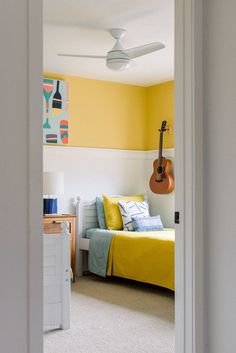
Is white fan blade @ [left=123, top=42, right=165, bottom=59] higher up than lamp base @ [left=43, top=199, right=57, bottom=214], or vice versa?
white fan blade @ [left=123, top=42, right=165, bottom=59]

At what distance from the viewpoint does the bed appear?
5020mm

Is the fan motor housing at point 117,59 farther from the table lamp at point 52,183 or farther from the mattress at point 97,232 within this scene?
the mattress at point 97,232

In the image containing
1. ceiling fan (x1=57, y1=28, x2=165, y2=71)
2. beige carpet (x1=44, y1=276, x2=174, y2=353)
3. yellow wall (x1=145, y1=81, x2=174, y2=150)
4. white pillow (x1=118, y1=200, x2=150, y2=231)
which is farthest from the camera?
yellow wall (x1=145, y1=81, x2=174, y2=150)

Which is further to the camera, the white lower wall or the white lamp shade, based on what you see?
the white lower wall

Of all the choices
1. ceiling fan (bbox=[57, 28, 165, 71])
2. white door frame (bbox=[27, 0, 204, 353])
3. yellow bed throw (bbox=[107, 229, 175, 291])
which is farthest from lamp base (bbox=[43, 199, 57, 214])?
white door frame (bbox=[27, 0, 204, 353])

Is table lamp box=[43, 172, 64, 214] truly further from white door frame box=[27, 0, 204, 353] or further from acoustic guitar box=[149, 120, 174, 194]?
white door frame box=[27, 0, 204, 353]

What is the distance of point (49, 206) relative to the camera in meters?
5.82

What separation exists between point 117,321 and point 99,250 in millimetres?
1782

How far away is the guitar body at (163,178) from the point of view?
6344mm

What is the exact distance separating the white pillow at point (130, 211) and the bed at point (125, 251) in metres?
0.22

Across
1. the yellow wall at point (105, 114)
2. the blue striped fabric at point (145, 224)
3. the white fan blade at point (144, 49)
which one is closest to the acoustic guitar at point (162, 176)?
the blue striped fabric at point (145, 224)

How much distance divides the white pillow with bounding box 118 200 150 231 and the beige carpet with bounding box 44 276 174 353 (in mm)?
742
